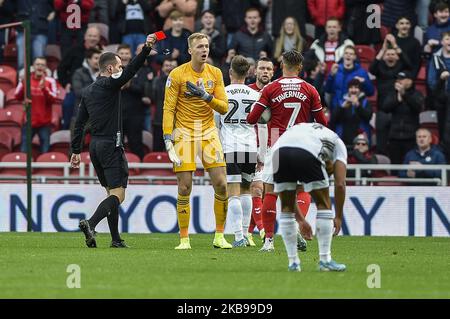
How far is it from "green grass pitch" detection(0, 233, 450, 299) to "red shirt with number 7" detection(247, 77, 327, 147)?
159 centimetres

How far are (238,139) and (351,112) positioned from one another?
5.90 meters

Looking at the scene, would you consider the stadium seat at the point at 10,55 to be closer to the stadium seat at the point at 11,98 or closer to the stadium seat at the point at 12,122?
the stadium seat at the point at 11,98

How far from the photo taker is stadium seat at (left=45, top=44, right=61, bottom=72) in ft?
80.7

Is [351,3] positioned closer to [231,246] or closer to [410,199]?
[410,199]

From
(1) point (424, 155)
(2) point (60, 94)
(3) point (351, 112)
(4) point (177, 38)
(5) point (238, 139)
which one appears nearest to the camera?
(5) point (238, 139)

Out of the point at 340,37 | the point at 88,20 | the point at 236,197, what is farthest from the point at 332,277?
the point at 88,20

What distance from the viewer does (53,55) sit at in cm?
2466

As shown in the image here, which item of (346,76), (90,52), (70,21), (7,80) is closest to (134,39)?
(90,52)

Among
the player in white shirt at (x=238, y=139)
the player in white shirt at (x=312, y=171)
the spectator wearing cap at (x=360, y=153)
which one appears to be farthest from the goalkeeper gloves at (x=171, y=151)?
the spectator wearing cap at (x=360, y=153)

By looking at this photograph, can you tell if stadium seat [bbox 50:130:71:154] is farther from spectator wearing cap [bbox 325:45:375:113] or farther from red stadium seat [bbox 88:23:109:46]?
spectator wearing cap [bbox 325:45:375:113]

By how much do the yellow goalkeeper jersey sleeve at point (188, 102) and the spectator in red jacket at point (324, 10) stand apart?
815 centimetres

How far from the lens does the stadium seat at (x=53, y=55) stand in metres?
24.6

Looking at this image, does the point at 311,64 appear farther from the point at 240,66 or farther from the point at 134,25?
the point at 240,66

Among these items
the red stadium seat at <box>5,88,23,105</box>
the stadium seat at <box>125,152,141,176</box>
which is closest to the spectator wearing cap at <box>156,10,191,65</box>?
the stadium seat at <box>125,152,141,176</box>
